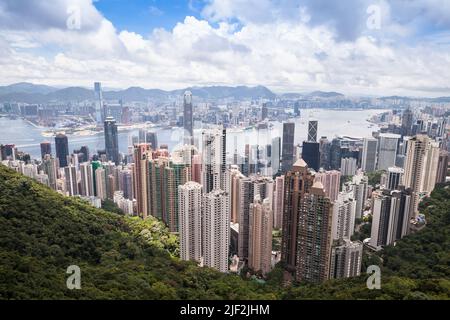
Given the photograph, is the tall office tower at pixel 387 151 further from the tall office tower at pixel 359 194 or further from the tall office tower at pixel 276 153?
the tall office tower at pixel 276 153

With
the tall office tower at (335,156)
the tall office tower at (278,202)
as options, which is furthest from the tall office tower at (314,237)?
the tall office tower at (335,156)

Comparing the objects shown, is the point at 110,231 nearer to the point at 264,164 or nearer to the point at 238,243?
the point at 238,243

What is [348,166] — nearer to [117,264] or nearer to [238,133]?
[238,133]

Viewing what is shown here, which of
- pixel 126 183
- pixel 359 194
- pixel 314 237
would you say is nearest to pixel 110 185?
pixel 126 183

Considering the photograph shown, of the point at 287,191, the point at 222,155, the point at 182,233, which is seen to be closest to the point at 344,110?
the point at 287,191

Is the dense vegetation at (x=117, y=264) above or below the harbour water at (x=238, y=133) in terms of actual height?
below

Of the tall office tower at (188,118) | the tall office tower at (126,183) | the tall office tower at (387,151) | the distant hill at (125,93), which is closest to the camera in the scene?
the distant hill at (125,93)
